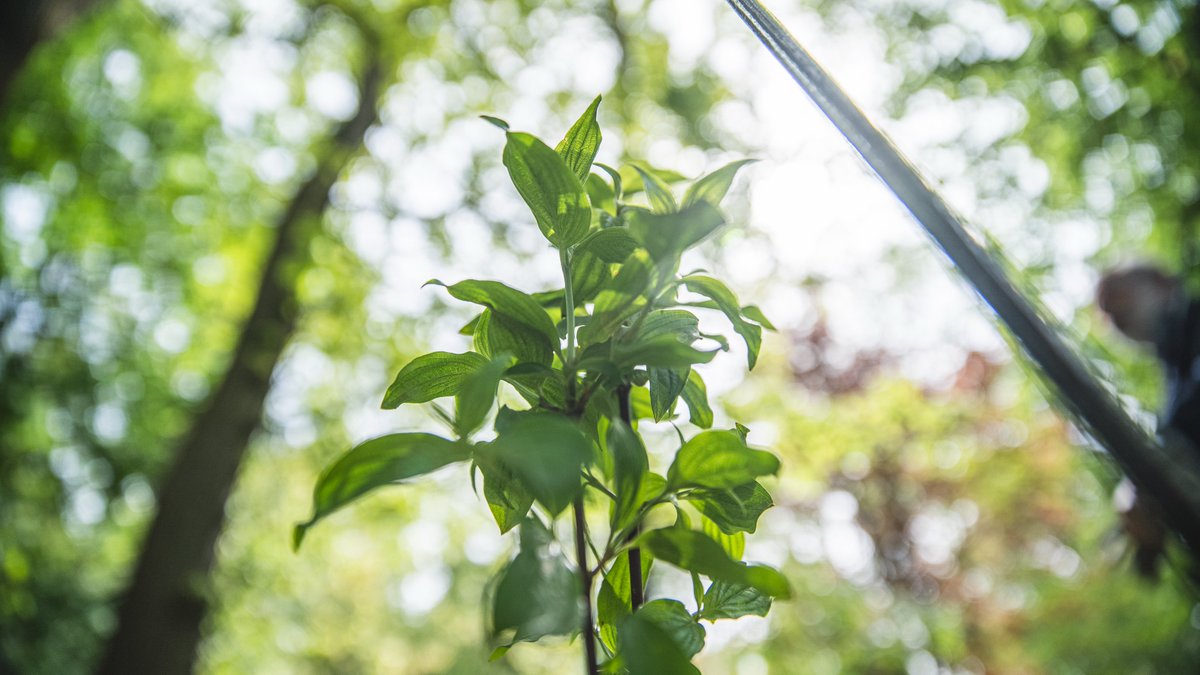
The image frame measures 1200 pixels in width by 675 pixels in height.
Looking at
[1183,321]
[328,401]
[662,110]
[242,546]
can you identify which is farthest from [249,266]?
[1183,321]

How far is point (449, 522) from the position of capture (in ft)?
14.1

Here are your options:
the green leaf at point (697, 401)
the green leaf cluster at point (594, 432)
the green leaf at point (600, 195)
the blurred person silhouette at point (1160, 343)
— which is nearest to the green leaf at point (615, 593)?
the green leaf cluster at point (594, 432)

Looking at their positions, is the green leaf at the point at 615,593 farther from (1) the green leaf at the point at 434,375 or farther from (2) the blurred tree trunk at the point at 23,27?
(2) the blurred tree trunk at the point at 23,27

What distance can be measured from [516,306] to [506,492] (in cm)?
9

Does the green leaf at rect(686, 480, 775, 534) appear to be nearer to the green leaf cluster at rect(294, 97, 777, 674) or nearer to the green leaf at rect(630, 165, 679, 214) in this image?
the green leaf cluster at rect(294, 97, 777, 674)

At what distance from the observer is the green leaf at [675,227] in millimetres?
322

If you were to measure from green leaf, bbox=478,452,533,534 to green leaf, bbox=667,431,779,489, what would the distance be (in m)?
0.07

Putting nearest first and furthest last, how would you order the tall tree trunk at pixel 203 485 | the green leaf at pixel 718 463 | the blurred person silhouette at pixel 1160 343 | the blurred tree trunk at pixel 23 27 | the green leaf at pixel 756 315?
the green leaf at pixel 718 463, the green leaf at pixel 756 315, the blurred person silhouette at pixel 1160 343, the blurred tree trunk at pixel 23 27, the tall tree trunk at pixel 203 485

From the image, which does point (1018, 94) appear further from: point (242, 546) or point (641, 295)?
point (242, 546)

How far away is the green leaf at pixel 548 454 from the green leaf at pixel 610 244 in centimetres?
→ 12

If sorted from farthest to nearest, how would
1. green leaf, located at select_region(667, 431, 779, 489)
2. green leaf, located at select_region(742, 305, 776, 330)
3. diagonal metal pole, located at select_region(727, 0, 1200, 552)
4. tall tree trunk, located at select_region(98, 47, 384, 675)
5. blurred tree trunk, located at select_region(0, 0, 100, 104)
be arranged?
1. tall tree trunk, located at select_region(98, 47, 384, 675)
2. blurred tree trunk, located at select_region(0, 0, 100, 104)
3. green leaf, located at select_region(742, 305, 776, 330)
4. green leaf, located at select_region(667, 431, 779, 489)
5. diagonal metal pole, located at select_region(727, 0, 1200, 552)

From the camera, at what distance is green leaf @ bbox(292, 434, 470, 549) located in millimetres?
257

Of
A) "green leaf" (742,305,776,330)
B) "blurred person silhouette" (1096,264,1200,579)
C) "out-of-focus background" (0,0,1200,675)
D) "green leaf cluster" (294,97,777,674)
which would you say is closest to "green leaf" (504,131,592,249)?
"green leaf cluster" (294,97,777,674)

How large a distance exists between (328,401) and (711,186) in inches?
149
